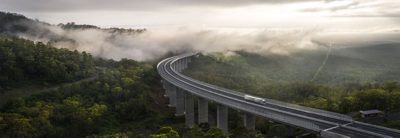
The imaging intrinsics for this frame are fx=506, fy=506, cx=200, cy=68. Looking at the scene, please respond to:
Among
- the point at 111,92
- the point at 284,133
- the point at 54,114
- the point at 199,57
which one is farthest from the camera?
the point at 199,57

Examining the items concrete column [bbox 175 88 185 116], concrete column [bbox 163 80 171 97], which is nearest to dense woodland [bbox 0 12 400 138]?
concrete column [bbox 163 80 171 97]

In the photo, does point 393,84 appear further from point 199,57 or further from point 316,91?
point 199,57

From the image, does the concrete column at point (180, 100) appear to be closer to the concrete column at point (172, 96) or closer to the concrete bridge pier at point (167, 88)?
the concrete column at point (172, 96)

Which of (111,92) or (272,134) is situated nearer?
(272,134)

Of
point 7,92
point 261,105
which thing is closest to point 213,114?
point 261,105

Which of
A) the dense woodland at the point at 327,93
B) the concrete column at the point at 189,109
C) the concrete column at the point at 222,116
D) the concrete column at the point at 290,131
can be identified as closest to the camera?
the concrete column at the point at 290,131

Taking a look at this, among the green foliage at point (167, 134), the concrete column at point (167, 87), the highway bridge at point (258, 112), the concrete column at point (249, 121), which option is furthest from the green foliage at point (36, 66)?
the concrete column at point (249, 121)

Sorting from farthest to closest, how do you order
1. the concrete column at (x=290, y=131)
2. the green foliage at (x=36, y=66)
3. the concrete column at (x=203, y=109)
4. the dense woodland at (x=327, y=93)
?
the green foliage at (x=36, y=66)
the concrete column at (x=203, y=109)
the dense woodland at (x=327, y=93)
the concrete column at (x=290, y=131)

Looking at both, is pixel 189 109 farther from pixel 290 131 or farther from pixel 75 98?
pixel 290 131

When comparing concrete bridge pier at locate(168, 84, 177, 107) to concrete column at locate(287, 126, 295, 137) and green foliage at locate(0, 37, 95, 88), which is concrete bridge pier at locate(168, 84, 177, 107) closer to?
green foliage at locate(0, 37, 95, 88)
